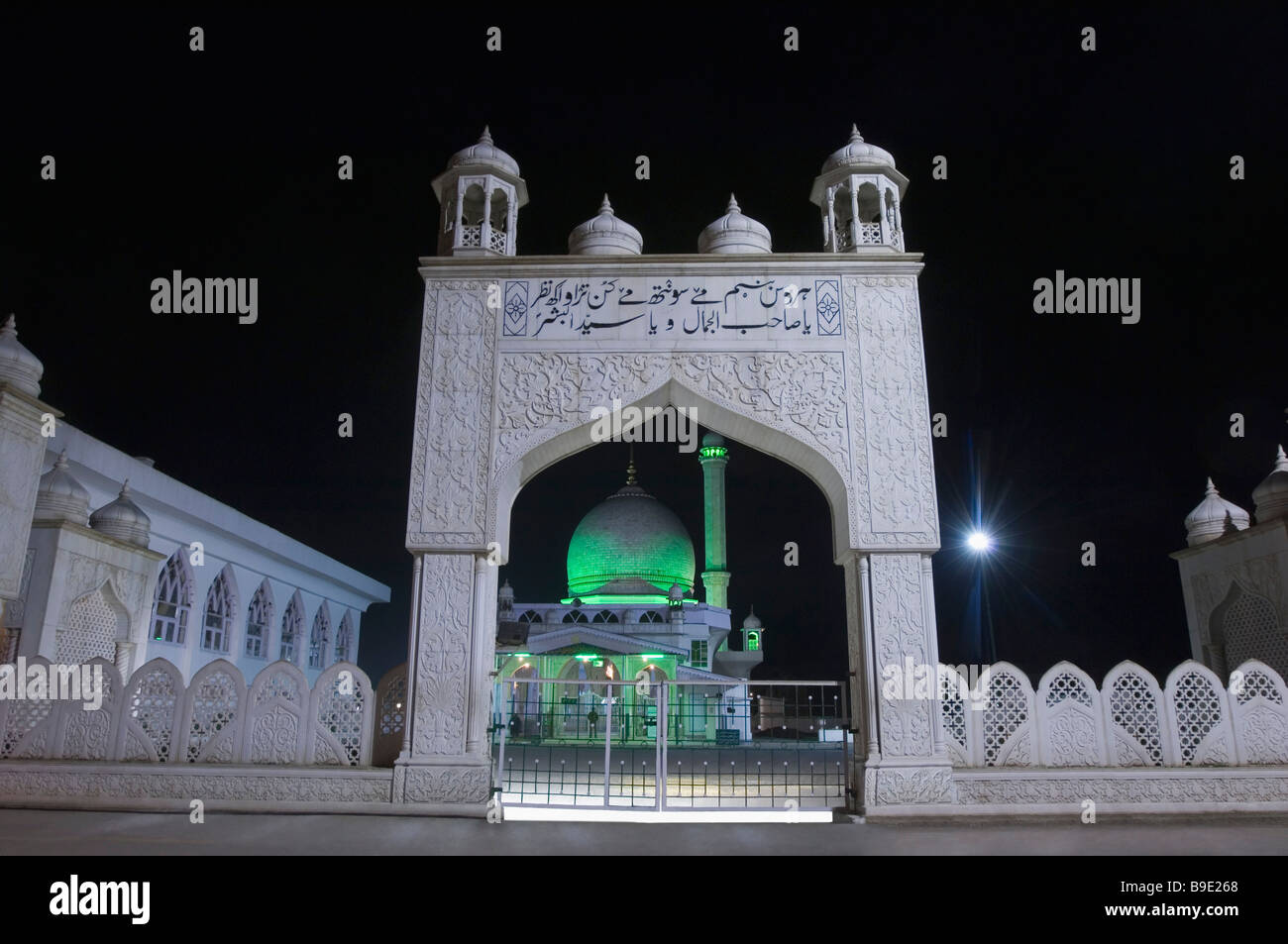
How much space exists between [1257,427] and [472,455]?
11.5m

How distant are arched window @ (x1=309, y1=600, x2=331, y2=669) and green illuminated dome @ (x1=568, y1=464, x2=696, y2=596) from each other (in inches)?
277

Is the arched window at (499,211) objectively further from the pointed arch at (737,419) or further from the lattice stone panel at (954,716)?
the lattice stone panel at (954,716)

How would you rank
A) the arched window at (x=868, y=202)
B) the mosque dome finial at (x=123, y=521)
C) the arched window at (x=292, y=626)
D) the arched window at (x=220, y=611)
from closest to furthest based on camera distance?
the arched window at (x=868, y=202) → the mosque dome finial at (x=123, y=521) → the arched window at (x=220, y=611) → the arched window at (x=292, y=626)

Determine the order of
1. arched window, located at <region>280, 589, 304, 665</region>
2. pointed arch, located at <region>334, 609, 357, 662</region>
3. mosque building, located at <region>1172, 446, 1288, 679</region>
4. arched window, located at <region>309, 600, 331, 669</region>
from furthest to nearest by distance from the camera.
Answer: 1. pointed arch, located at <region>334, 609, 357, 662</region>
2. arched window, located at <region>309, 600, 331, 669</region>
3. arched window, located at <region>280, 589, 304, 665</region>
4. mosque building, located at <region>1172, 446, 1288, 679</region>

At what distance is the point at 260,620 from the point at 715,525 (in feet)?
43.1

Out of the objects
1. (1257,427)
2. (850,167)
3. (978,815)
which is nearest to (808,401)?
(850,167)

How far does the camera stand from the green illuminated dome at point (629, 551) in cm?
2411

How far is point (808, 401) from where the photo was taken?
6723 mm

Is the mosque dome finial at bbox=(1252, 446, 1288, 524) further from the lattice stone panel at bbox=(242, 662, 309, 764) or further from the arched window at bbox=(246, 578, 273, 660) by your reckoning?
the arched window at bbox=(246, 578, 273, 660)

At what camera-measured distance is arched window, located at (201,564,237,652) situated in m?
16.4

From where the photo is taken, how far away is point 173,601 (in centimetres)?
1502

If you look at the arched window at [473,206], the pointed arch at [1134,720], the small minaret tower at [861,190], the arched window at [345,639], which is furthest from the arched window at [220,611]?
the pointed arch at [1134,720]

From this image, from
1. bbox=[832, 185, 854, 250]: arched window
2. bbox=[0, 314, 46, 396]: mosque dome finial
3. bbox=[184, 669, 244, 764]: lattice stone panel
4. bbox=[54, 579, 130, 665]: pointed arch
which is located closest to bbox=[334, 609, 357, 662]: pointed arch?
bbox=[54, 579, 130, 665]: pointed arch

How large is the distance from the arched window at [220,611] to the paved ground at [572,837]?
1132 cm
